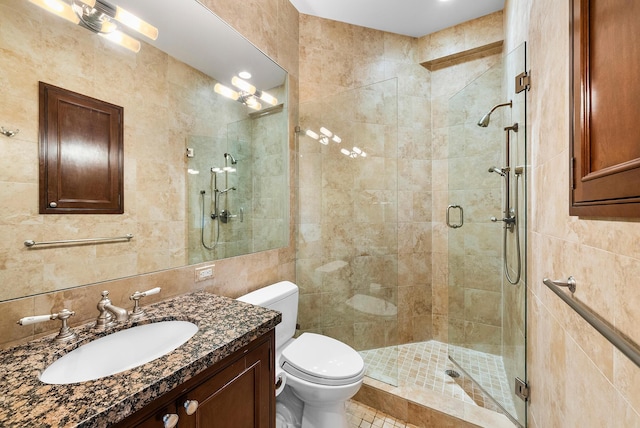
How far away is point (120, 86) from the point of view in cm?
114

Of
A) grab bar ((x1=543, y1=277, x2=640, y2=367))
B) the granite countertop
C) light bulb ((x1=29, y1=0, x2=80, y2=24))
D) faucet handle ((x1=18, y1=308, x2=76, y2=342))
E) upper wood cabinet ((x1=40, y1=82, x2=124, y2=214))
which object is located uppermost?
light bulb ((x1=29, y1=0, x2=80, y2=24))

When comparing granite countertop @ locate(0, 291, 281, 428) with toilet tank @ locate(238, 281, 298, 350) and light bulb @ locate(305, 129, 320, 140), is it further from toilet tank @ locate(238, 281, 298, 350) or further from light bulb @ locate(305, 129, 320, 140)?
light bulb @ locate(305, 129, 320, 140)

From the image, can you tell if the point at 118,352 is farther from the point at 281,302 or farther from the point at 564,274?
the point at 564,274

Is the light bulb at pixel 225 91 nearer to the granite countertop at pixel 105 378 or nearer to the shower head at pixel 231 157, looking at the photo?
the shower head at pixel 231 157

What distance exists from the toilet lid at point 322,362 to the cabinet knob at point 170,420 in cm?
84

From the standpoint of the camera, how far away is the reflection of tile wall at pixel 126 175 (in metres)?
0.86

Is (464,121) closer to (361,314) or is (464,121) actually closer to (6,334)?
(361,314)

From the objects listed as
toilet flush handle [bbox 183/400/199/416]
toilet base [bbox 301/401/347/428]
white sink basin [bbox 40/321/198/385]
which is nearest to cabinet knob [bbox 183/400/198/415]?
toilet flush handle [bbox 183/400/199/416]

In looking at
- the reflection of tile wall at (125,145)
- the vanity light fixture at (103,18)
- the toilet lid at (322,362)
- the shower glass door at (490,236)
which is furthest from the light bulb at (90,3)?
the shower glass door at (490,236)

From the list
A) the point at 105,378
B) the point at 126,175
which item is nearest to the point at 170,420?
the point at 105,378

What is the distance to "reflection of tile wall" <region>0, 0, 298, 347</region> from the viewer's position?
86 centimetres

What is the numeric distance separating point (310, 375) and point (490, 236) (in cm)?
163

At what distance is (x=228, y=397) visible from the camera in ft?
2.89

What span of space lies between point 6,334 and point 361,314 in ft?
6.27
